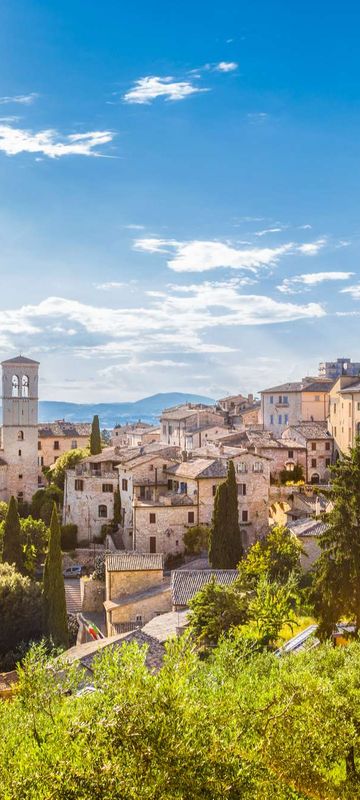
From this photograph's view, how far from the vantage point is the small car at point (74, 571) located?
5328cm

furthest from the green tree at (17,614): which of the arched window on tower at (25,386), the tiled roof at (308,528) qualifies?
the arched window on tower at (25,386)

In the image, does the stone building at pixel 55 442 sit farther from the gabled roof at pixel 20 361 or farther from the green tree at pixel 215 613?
the green tree at pixel 215 613

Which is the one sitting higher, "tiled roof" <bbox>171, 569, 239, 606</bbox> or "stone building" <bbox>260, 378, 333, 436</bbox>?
"stone building" <bbox>260, 378, 333, 436</bbox>

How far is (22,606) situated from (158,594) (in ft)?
27.6

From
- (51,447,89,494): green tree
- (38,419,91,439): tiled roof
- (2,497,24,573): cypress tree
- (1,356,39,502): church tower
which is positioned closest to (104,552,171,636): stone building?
(2,497,24,573): cypress tree

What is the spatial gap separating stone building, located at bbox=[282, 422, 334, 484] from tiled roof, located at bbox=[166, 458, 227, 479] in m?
11.8

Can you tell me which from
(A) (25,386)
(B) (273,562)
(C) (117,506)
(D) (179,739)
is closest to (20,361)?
(A) (25,386)

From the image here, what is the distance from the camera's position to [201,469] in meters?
53.7

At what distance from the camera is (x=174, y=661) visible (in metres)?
14.9

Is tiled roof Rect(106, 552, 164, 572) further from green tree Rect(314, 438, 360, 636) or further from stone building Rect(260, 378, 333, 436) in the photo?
stone building Rect(260, 378, 333, 436)

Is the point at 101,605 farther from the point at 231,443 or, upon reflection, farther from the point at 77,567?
the point at 231,443

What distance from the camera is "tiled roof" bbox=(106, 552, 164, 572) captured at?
42156 mm

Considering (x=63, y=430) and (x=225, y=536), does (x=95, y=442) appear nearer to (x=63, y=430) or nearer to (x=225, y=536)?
(x=63, y=430)

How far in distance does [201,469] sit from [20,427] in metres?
23.2
